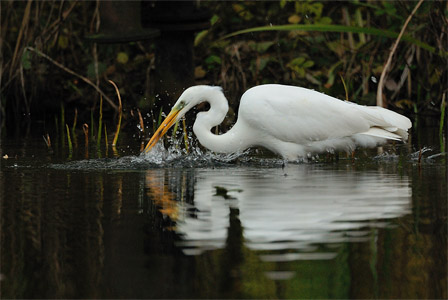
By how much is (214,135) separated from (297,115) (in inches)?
27.7

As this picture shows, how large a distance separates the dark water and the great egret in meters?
0.32

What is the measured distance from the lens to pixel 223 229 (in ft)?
16.6

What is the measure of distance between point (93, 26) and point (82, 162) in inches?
191

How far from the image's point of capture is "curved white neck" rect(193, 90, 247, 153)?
8195mm

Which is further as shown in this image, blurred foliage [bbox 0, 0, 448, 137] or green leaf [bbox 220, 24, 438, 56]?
blurred foliage [bbox 0, 0, 448, 137]

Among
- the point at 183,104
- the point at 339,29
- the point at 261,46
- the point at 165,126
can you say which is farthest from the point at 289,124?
the point at 261,46

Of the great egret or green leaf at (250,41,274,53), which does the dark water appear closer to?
the great egret

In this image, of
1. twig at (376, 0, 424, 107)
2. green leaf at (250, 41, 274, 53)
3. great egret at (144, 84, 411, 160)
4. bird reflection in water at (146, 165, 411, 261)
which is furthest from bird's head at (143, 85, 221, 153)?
green leaf at (250, 41, 274, 53)

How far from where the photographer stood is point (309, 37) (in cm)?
1266

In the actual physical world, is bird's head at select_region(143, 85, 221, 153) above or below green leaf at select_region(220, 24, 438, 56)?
below

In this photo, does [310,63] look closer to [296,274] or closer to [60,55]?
[60,55]

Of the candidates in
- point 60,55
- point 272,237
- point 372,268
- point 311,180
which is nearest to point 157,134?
point 311,180

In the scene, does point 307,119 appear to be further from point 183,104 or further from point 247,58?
point 247,58

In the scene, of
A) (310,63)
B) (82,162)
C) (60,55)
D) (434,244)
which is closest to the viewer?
(434,244)
